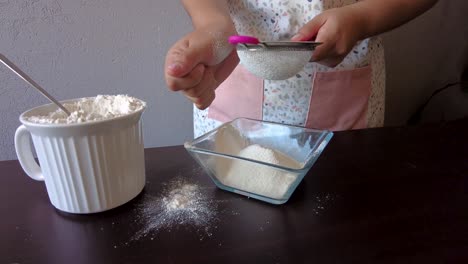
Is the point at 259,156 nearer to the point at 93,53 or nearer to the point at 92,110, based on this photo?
the point at 92,110

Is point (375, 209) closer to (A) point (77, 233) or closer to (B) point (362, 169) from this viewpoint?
(B) point (362, 169)

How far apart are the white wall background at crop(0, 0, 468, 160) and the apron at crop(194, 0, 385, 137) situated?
27cm

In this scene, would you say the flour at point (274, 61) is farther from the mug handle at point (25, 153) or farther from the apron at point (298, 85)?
the mug handle at point (25, 153)

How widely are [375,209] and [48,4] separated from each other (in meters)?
0.72

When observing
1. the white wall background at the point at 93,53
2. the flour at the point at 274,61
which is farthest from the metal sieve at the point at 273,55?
the white wall background at the point at 93,53

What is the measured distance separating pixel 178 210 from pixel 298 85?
12.5 inches

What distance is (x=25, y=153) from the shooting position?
1.14 feet

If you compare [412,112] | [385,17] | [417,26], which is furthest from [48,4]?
[412,112]

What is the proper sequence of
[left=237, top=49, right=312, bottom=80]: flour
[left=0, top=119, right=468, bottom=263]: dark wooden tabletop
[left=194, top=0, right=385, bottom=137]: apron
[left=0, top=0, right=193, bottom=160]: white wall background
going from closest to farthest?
[left=0, top=119, right=468, bottom=263]: dark wooden tabletop → [left=237, top=49, right=312, bottom=80]: flour → [left=194, top=0, right=385, bottom=137]: apron → [left=0, top=0, right=193, bottom=160]: white wall background

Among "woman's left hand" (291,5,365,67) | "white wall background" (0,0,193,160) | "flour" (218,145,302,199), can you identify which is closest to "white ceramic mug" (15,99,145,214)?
"flour" (218,145,302,199)

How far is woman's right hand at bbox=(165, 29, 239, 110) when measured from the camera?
1.13 ft

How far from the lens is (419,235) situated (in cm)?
29

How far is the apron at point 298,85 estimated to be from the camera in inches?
21.8

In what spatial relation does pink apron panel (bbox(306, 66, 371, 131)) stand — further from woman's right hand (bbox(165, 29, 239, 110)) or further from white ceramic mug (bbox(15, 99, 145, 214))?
white ceramic mug (bbox(15, 99, 145, 214))
